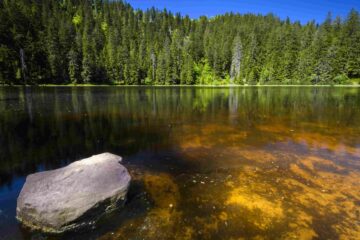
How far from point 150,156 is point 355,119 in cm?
1954

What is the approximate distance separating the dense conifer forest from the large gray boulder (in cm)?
7738

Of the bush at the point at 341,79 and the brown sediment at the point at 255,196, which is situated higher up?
the bush at the point at 341,79

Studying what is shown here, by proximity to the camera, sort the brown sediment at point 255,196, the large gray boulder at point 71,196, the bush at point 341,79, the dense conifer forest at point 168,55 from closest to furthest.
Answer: the large gray boulder at point 71,196 < the brown sediment at point 255,196 < the dense conifer forest at point 168,55 < the bush at point 341,79

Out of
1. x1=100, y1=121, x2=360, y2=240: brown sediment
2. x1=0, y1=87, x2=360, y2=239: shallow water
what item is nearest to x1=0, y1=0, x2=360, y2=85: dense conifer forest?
x1=0, y1=87, x2=360, y2=239: shallow water

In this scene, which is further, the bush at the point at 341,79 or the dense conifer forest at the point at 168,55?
the bush at the point at 341,79

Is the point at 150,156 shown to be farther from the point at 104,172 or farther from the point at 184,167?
the point at 104,172

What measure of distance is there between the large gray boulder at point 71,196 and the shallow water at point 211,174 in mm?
273

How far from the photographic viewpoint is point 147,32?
118 m

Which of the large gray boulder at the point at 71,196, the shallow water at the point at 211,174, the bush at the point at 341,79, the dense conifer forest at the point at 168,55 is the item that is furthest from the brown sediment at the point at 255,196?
the bush at the point at 341,79

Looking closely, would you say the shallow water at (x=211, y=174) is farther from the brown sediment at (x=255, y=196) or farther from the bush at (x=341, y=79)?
the bush at (x=341, y=79)

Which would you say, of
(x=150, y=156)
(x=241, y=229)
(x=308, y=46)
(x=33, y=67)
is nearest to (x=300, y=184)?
(x=241, y=229)

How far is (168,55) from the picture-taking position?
300 ft

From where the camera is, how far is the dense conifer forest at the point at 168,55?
75312 millimetres

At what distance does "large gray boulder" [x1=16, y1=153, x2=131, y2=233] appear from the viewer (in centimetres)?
534
